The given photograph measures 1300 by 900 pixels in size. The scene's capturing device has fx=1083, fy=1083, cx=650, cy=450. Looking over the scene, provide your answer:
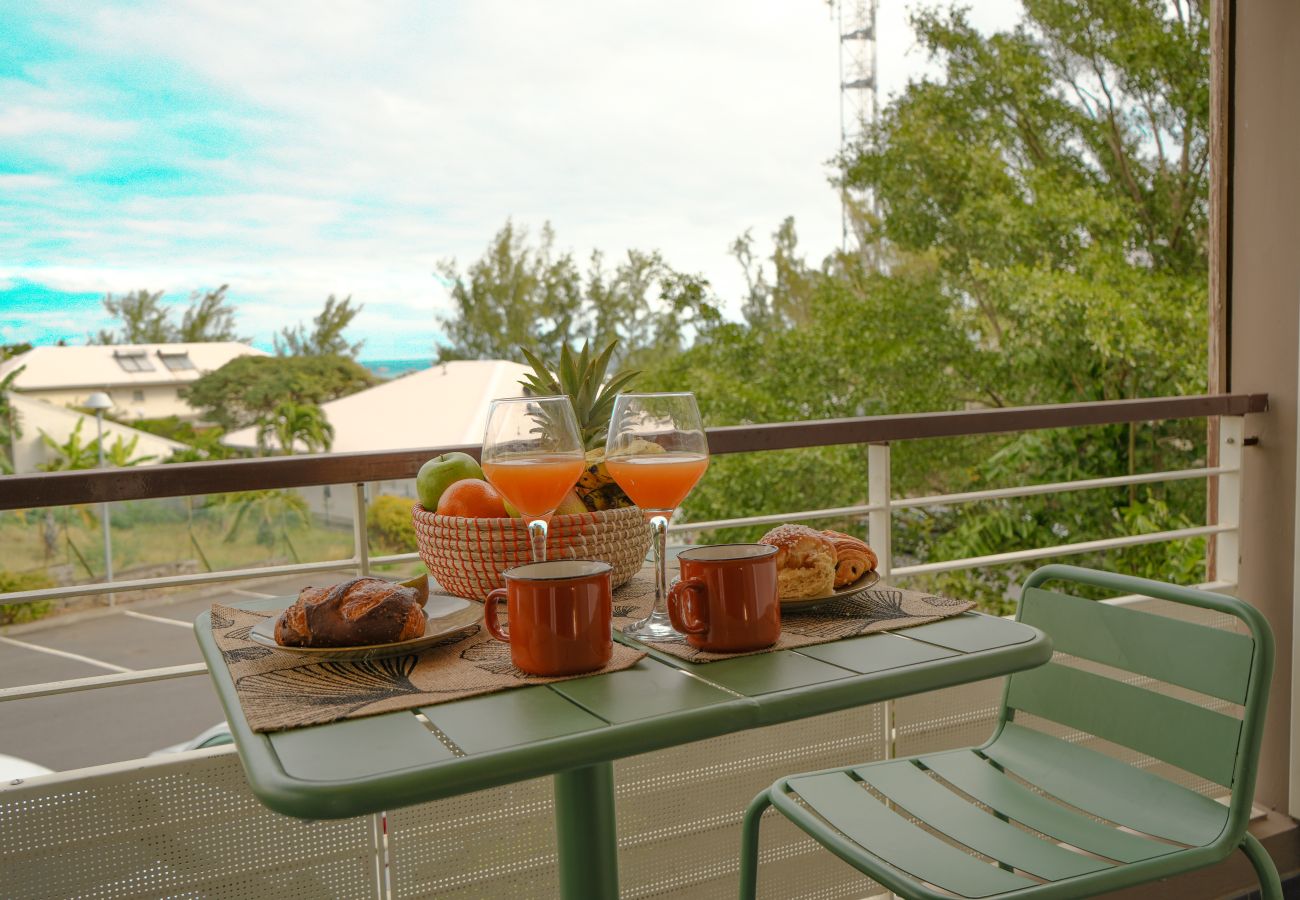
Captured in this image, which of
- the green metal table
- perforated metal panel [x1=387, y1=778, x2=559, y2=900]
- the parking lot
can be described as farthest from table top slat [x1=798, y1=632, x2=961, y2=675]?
the parking lot

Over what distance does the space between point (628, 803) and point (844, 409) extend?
33.9 ft

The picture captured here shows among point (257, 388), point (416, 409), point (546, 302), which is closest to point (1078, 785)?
point (546, 302)

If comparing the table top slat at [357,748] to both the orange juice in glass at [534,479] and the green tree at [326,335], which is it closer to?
the orange juice in glass at [534,479]

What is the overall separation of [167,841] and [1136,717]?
119 cm

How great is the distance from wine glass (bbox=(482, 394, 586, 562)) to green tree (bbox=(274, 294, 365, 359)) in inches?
831

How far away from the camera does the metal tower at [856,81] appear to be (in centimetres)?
1325

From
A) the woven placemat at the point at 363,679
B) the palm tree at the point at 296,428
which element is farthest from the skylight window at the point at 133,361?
the woven placemat at the point at 363,679

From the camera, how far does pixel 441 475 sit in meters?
1.17

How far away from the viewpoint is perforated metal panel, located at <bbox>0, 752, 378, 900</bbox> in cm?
130

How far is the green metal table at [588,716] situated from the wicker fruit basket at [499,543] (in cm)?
19

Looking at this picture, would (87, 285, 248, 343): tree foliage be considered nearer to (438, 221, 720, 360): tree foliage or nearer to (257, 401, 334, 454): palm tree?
(257, 401, 334, 454): palm tree

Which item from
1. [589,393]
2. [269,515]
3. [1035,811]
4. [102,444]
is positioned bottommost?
[269,515]

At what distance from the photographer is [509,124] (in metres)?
20.5

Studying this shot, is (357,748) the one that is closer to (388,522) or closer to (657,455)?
(657,455)
